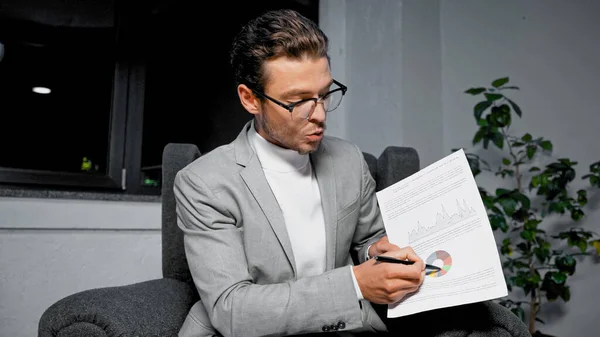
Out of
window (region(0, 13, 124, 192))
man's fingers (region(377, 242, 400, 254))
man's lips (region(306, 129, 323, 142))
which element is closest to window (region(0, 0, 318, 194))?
window (region(0, 13, 124, 192))

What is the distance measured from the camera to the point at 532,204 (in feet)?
8.38

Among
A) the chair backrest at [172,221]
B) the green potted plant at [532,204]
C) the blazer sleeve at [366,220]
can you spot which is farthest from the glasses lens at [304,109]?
the green potted plant at [532,204]

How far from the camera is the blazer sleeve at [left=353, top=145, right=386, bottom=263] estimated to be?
129 centimetres

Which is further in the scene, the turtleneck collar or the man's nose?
the turtleneck collar

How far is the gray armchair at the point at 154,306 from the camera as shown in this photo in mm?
904

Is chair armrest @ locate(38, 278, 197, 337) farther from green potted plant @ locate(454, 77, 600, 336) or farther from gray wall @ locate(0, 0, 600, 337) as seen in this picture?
green potted plant @ locate(454, 77, 600, 336)

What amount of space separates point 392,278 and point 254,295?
0.28m

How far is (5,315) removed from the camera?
1738 millimetres

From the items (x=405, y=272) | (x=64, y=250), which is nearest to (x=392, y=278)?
(x=405, y=272)

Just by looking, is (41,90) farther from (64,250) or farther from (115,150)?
(64,250)

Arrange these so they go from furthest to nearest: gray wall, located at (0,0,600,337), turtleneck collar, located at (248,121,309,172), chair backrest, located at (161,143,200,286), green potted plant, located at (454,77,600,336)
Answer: gray wall, located at (0,0,600,337)
green potted plant, located at (454,77,600,336)
chair backrest, located at (161,143,200,286)
turtleneck collar, located at (248,121,309,172)

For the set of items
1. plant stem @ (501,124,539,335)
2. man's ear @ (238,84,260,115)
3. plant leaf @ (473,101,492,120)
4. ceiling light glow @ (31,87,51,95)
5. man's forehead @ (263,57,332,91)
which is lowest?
plant stem @ (501,124,539,335)

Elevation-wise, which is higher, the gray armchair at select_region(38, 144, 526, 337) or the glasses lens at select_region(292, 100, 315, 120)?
the glasses lens at select_region(292, 100, 315, 120)

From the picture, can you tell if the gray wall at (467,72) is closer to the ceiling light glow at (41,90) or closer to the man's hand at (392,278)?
the ceiling light glow at (41,90)
